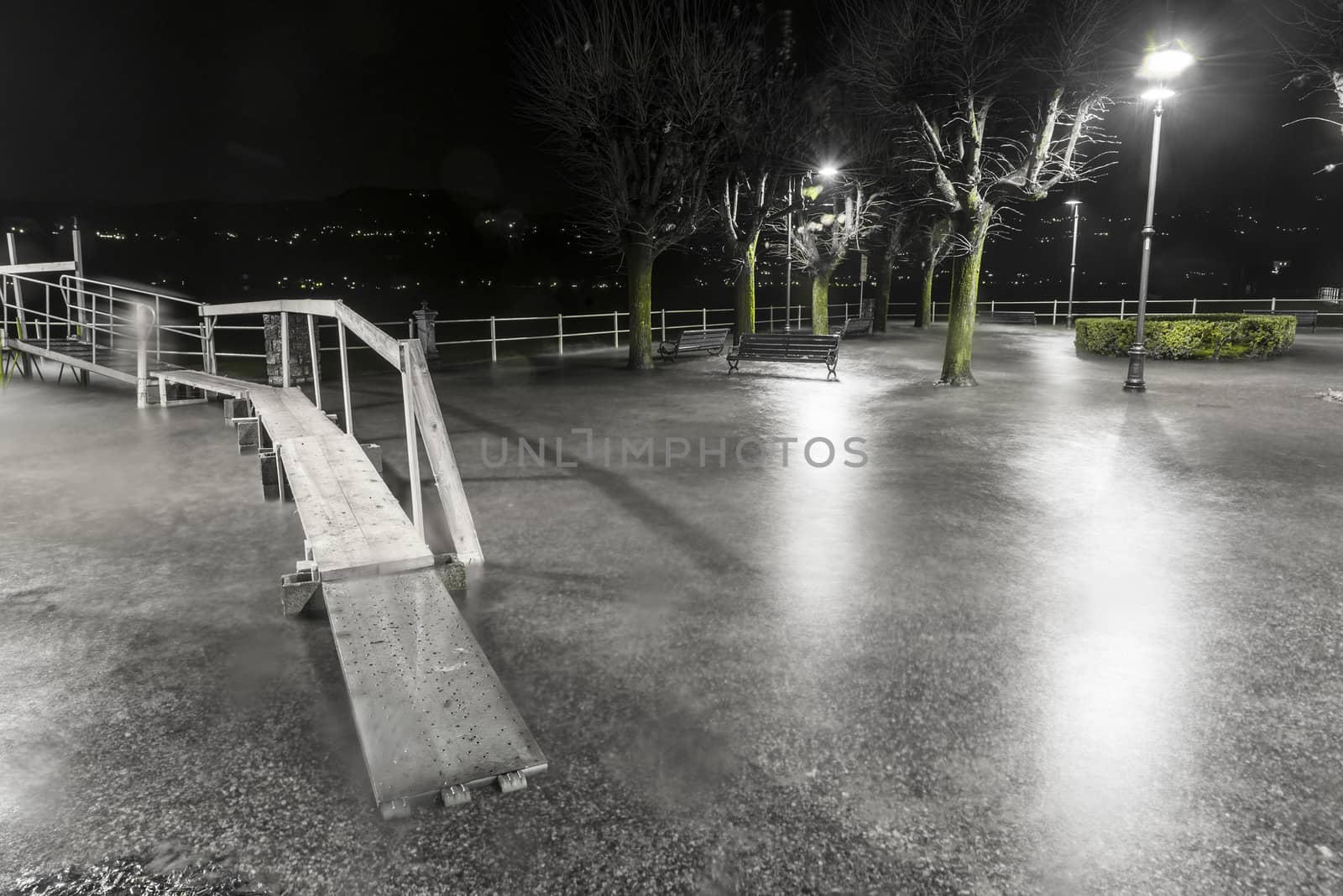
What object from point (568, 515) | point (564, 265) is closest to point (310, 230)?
point (564, 265)

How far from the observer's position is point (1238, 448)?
9195 mm

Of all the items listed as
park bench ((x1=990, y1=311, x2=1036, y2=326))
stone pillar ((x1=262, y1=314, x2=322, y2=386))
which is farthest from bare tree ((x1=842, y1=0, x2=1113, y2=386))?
park bench ((x1=990, y1=311, x2=1036, y2=326))

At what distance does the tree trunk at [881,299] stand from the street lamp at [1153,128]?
1813 centimetres

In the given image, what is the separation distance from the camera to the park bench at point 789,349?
16.5 m

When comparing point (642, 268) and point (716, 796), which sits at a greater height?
point (642, 268)

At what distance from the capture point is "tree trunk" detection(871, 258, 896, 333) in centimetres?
3303

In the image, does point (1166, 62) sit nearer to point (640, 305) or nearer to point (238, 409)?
point (640, 305)

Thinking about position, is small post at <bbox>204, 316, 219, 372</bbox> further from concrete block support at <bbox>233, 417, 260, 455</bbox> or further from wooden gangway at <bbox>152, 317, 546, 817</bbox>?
wooden gangway at <bbox>152, 317, 546, 817</bbox>

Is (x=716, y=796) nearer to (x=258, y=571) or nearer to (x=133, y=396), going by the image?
(x=258, y=571)

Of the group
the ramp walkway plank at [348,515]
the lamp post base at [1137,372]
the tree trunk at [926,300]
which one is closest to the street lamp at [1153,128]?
the lamp post base at [1137,372]

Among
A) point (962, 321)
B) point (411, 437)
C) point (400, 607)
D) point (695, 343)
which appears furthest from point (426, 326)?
point (400, 607)

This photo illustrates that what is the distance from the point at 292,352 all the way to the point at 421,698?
11.9 metres

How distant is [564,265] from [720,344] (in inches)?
5629

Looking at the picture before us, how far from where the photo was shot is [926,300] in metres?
35.8
